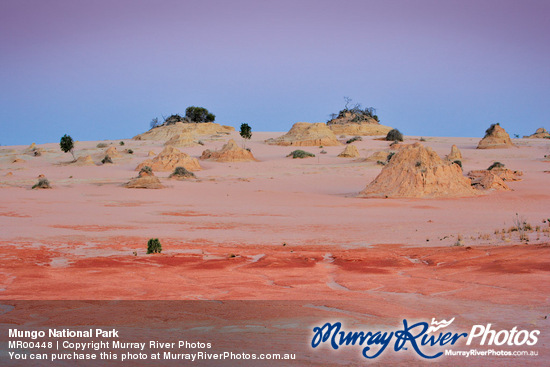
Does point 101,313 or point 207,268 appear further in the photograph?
point 207,268

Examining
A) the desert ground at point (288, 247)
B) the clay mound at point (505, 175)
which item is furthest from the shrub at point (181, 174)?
the clay mound at point (505, 175)

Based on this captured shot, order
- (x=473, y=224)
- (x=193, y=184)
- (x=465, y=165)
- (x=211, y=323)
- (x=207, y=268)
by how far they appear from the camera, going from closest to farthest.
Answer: (x=211, y=323)
(x=207, y=268)
(x=473, y=224)
(x=193, y=184)
(x=465, y=165)

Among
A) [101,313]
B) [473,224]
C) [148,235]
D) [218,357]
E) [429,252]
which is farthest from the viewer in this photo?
[473,224]

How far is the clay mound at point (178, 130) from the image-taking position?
6600cm

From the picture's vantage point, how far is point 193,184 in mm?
29109

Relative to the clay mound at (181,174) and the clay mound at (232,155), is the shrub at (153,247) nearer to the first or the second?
the clay mound at (181,174)

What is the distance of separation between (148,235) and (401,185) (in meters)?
12.6

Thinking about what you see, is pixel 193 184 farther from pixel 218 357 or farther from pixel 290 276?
pixel 218 357

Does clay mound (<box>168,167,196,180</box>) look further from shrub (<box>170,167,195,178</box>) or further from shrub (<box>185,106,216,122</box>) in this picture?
shrub (<box>185,106,216,122</box>)

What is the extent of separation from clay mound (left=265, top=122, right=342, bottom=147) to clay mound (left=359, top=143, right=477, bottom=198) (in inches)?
1004

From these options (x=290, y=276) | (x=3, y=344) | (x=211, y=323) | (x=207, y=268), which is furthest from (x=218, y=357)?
(x=207, y=268)

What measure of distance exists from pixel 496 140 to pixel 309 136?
1695cm

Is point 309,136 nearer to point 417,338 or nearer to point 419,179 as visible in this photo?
point 419,179

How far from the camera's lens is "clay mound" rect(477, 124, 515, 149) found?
46312 mm
